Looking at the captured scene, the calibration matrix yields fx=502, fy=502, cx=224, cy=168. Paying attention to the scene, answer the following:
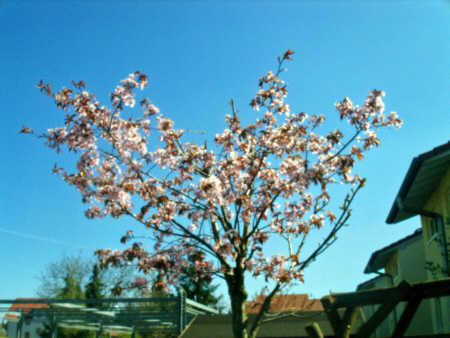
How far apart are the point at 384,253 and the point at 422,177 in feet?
26.8

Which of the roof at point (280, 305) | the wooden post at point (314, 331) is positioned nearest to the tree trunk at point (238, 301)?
the roof at point (280, 305)

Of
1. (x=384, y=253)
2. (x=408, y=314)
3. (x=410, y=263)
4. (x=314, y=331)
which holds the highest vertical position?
(x=384, y=253)

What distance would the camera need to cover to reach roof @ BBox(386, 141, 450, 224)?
10.4 meters

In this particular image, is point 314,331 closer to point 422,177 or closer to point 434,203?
point 422,177

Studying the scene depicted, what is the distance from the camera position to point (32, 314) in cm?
1736

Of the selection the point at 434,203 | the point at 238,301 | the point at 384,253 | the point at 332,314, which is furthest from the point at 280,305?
the point at 332,314

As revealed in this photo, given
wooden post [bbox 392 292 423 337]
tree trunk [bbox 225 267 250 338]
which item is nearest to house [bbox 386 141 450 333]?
tree trunk [bbox 225 267 250 338]

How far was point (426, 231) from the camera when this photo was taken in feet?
49.4

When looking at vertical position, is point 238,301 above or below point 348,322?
above

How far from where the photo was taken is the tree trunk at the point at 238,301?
274 inches

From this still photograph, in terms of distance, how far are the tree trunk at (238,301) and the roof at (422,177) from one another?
525 cm

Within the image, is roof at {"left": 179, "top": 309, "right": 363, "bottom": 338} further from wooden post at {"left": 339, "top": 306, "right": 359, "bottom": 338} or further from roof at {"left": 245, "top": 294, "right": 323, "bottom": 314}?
wooden post at {"left": 339, "top": 306, "right": 359, "bottom": 338}

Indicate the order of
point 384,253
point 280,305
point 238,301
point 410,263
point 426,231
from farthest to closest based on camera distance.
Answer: point 280,305, point 384,253, point 410,263, point 426,231, point 238,301

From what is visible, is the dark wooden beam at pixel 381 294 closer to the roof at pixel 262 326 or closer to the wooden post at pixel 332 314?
the wooden post at pixel 332 314
